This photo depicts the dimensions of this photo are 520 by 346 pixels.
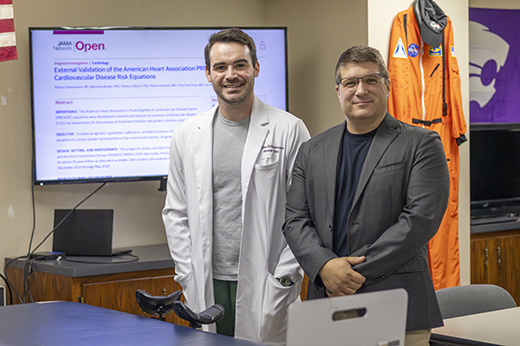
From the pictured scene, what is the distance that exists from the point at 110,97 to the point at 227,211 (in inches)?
55.8

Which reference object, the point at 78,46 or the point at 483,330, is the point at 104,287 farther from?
the point at 483,330

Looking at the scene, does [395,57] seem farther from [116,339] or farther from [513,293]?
[116,339]

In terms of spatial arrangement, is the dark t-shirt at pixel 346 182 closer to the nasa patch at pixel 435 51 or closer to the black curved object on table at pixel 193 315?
the black curved object on table at pixel 193 315

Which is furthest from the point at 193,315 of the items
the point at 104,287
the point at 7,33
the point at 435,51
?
the point at 435,51

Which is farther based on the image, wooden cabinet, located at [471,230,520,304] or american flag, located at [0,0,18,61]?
wooden cabinet, located at [471,230,520,304]

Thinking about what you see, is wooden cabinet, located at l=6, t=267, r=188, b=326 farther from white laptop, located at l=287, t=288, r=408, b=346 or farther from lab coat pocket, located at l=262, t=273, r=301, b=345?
white laptop, located at l=287, t=288, r=408, b=346

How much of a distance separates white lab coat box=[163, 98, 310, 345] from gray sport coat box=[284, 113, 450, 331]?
26 centimetres

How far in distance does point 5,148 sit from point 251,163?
1752 millimetres

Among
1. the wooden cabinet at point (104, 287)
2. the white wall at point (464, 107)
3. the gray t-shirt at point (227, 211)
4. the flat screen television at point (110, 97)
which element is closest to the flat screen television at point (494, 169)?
the white wall at point (464, 107)

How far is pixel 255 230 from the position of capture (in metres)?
2.29

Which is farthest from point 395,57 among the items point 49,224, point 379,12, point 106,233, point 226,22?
point 49,224

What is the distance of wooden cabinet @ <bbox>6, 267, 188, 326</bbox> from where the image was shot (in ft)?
9.69

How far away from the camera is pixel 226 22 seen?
4.14m

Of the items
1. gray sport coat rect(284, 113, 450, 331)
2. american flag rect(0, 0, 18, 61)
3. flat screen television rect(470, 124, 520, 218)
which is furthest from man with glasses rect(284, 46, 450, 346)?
flat screen television rect(470, 124, 520, 218)
